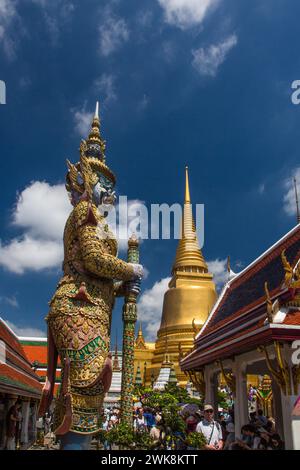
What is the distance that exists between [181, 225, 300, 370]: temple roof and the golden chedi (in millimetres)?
17317

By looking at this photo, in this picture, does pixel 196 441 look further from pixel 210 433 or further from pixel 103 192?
pixel 103 192

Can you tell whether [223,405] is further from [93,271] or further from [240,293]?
[93,271]

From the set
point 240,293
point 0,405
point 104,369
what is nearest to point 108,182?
point 104,369

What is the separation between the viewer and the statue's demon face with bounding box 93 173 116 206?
6742 millimetres

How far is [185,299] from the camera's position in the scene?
33.7m

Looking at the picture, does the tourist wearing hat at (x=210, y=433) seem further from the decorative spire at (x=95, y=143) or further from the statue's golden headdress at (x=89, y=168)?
the decorative spire at (x=95, y=143)

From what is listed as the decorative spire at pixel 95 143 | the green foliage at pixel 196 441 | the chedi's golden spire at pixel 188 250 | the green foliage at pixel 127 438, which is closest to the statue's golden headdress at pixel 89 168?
the decorative spire at pixel 95 143

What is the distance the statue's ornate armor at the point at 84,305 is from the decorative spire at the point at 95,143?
18 centimetres

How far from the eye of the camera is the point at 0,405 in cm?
1224

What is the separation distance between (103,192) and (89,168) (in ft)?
1.51

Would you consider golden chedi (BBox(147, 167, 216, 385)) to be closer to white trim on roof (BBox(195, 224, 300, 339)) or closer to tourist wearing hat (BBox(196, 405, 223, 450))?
white trim on roof (BBox(195, 224, 300, 339))
